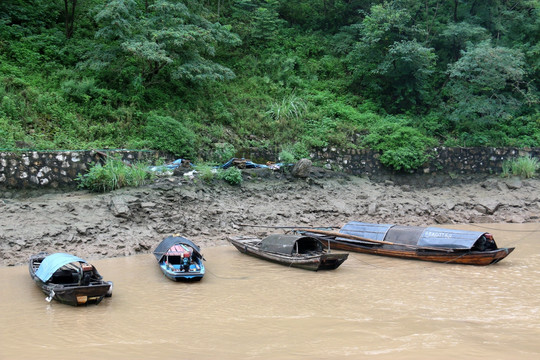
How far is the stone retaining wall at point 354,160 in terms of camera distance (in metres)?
14.8

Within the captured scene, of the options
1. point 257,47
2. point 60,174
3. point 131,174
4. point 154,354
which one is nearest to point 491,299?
point 154,354

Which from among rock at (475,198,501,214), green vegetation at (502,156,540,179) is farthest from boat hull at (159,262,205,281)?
green vegetation at (502,156,540,179)

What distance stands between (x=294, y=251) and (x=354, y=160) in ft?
31.2

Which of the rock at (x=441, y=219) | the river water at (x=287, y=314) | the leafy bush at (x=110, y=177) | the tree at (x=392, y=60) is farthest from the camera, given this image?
the tree at (x=392, y=60)

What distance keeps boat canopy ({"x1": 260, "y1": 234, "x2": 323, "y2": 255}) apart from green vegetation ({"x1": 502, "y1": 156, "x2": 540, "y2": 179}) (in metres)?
13.4

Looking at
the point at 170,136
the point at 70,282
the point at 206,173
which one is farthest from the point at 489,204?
the point at 70,282

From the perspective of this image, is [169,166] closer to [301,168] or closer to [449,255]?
[301,168]

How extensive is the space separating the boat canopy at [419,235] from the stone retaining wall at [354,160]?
5.96 metres

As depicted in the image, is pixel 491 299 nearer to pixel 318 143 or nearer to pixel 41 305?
pixel 41 305

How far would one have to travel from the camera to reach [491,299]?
30.0ft

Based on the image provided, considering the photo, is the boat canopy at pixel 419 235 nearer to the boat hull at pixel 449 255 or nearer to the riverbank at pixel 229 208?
the boat hull at pixel 449 255

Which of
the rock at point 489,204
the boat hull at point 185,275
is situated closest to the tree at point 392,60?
the rock at point 489,204

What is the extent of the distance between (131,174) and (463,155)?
16.0 metres

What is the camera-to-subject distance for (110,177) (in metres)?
15.0
